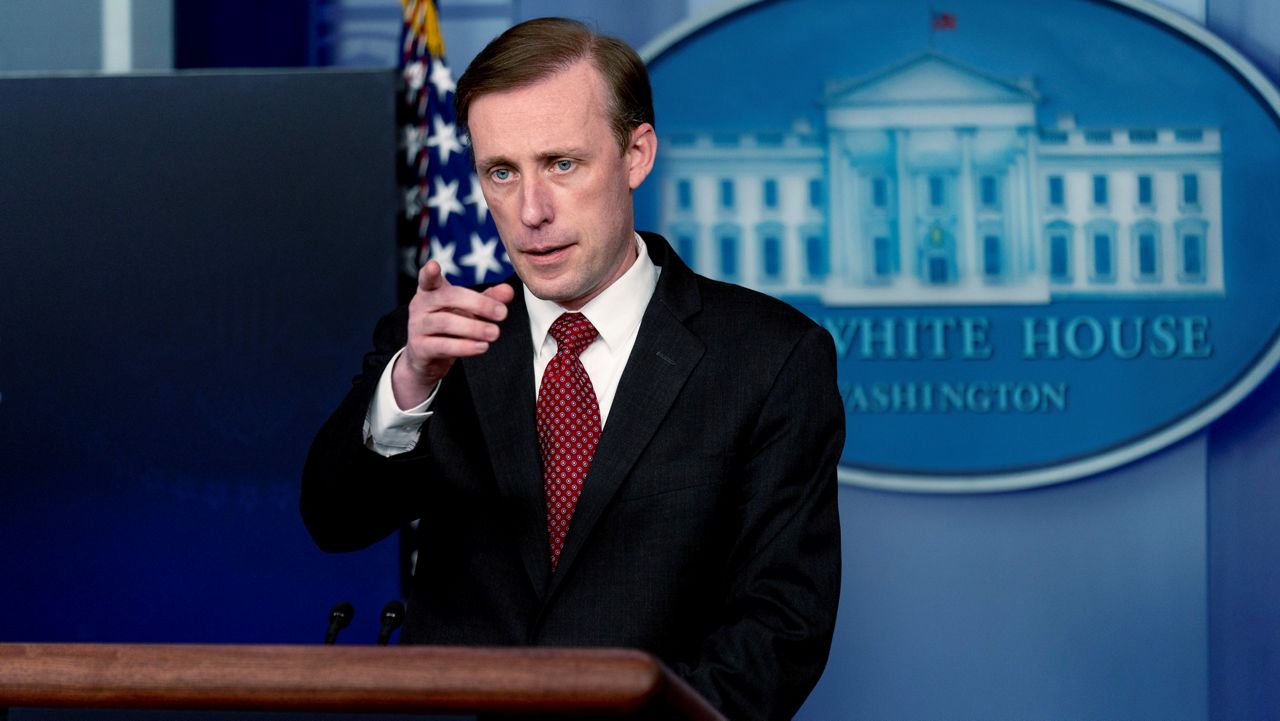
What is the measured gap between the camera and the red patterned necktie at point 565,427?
1.62m

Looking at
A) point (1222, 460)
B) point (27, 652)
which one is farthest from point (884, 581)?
point (27, 652)

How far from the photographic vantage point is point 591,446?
164 cm

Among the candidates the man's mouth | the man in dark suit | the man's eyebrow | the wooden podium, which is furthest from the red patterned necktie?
the wooden podium

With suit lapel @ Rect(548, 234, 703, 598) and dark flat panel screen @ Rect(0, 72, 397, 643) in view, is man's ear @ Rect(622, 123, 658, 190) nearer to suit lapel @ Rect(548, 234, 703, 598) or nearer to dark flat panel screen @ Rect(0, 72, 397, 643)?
suit lapel @ Rect(548, 234, 703, 598)

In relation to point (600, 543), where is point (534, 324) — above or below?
above

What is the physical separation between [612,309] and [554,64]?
0.32m

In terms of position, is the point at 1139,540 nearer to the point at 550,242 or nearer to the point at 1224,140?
the point at 1224,140

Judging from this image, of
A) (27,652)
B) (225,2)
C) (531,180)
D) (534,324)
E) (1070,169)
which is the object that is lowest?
(27,652)

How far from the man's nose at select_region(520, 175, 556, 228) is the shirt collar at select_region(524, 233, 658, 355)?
0.15 m

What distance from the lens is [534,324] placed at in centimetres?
175

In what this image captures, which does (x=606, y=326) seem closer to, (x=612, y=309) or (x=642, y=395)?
(x=612, y=309)

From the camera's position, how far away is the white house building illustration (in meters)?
3.16

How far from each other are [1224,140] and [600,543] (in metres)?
2.24

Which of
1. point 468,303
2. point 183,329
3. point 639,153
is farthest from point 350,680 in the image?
point 183,329
